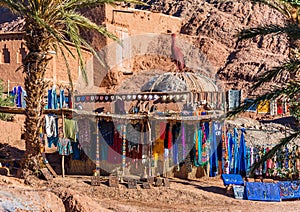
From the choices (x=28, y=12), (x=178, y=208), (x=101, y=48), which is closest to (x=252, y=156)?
(x=178, y=208)

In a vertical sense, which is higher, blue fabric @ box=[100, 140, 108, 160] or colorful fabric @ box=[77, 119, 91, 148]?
colorful fabric @ box=[77, 119, 91, 148]

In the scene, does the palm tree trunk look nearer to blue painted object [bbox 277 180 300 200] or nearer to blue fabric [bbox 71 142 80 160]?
blue fabric [bbox 71 142 80 160]

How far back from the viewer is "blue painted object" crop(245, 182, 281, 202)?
11.0 m

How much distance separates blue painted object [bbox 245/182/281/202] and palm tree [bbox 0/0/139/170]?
194 inches

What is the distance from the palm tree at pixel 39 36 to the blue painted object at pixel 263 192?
4935 millimetres

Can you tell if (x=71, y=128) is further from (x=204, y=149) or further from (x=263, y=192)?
(x=263, y=192)

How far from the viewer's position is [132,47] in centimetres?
2981

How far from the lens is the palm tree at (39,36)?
919 cm

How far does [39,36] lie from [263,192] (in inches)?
248

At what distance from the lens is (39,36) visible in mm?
9484

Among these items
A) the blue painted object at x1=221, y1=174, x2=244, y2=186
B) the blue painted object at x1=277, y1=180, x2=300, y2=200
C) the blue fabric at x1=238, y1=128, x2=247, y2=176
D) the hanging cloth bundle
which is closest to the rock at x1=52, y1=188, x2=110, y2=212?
the blue painted object at x1=221, y1=174, x2=244, y2=186

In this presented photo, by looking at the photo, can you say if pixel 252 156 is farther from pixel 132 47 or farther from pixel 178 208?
pixel 132 47

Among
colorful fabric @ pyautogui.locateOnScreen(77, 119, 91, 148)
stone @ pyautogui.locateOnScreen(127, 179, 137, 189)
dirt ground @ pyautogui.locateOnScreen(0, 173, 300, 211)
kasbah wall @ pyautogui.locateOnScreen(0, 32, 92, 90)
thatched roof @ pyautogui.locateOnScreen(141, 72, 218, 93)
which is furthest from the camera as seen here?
kasbah wall @ pyautogui.locateOnScreen(0, 32, 92, 90)

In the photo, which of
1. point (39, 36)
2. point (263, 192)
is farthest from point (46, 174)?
point (263, 192)
